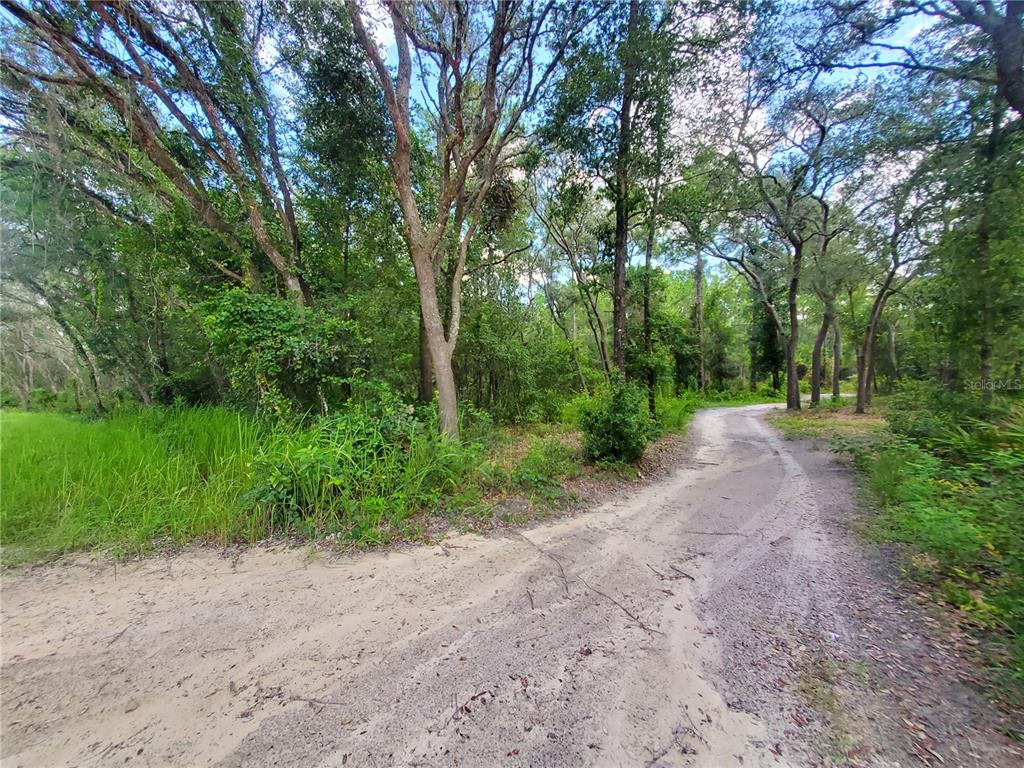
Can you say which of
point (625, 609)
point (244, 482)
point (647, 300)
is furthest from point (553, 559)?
point (647, 300)

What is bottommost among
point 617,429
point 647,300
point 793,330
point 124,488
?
point 124,488

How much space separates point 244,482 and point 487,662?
3300 millimetres

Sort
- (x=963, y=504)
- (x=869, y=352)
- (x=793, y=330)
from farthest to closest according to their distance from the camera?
(x=793, y=330) < (x=869, y=352) < (x=963, y=504)

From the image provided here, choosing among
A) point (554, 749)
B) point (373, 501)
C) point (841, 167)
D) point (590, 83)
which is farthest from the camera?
point (841, 167)

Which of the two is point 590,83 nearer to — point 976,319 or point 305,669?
point 976,319

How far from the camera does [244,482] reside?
385 cm

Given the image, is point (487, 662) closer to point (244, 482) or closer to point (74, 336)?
point (244, 482)

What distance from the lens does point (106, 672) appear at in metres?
2.02

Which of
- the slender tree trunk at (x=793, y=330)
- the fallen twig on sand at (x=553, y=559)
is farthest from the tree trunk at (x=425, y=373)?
the slender tree trunk at (x=793, y=330)

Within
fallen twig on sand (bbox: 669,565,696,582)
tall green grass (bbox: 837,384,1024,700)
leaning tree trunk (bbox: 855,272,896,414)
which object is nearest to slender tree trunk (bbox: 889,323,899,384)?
leaning tree trunk (bbox: 855,272,896,414)

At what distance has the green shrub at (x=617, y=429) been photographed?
19.6 ft

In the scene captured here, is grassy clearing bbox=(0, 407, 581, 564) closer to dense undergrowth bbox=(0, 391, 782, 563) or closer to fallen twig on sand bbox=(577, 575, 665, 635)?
dense undergrowth bbox=(0, 391, 782, 563)

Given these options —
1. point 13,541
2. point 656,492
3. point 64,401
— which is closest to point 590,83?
point 656,492

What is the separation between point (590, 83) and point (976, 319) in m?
7.52
